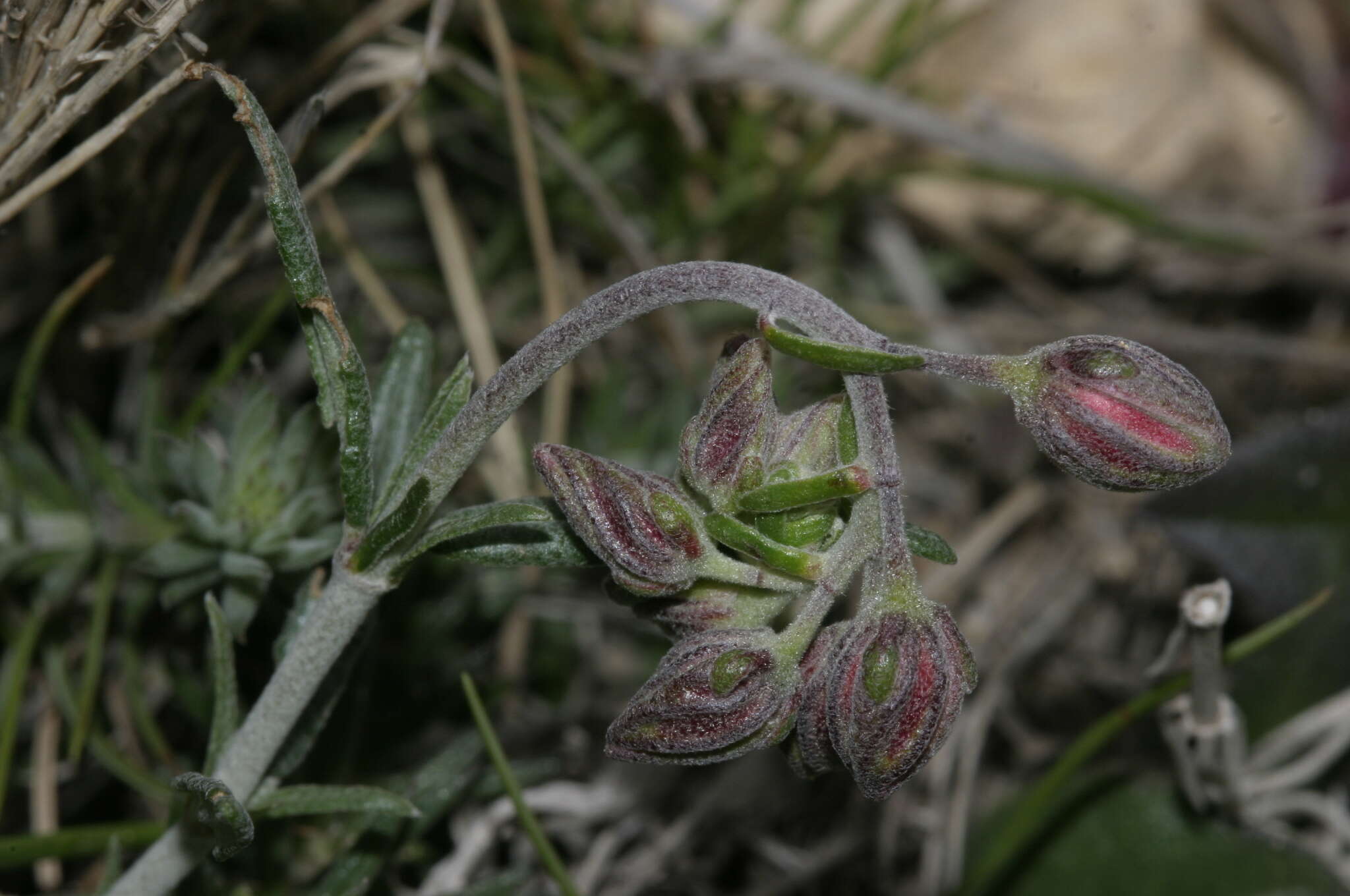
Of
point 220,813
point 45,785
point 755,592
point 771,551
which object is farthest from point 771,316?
point 45,785

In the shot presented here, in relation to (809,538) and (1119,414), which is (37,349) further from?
(1119,414)

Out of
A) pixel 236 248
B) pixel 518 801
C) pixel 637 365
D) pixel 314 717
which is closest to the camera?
pixel 314 717

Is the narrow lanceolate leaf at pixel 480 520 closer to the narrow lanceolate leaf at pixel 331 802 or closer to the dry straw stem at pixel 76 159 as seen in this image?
the narrow lanceolate leaf at pixel 331 802

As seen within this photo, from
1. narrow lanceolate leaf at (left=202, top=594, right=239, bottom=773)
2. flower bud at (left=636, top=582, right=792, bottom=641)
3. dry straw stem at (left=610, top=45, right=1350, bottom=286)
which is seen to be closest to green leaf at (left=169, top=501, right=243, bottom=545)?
narrow lanceolate leaf at (left=202, top=594, right=239, bottom=773)

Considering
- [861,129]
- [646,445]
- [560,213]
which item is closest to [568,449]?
[646,445]

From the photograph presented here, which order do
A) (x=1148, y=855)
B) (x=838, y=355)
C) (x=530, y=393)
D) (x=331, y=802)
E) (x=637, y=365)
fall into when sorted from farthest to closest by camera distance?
1. (x=637, y=365)
2. (x=1148, y=855)
3. (x=331, y=802)
4. (x=530, y=393)
5. (x=838, y=355)

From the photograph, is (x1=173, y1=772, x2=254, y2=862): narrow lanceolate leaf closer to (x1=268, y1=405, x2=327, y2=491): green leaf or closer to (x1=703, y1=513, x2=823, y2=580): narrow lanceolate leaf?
(x1=268, y1=405, x2=327, y2=491): green leaf

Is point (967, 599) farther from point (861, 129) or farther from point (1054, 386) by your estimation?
point (1054, 386)
